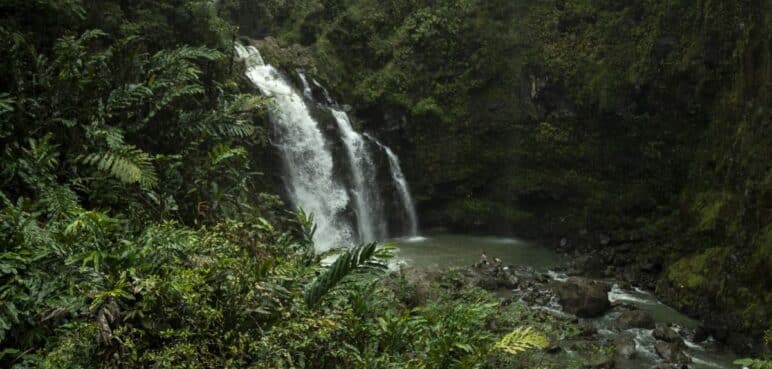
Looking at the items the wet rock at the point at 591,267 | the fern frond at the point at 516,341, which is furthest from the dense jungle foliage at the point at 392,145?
the wet rock at the point at 591,267

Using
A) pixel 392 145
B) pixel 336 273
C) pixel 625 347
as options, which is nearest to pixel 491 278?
pixel 625 347

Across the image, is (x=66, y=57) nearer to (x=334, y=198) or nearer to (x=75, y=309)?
(x=75, y=309)

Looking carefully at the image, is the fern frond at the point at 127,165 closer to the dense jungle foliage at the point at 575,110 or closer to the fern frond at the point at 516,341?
the fern frond at the point at 516,341

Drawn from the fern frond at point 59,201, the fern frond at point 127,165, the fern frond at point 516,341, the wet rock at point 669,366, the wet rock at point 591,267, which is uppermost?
the fern frond at point 127,165

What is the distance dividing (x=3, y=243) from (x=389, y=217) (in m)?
13.7

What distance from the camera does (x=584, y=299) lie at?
1119 cm

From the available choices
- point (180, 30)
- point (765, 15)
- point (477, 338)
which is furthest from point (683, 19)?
point (477, 338)

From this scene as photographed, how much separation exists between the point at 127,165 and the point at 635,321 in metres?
9.13

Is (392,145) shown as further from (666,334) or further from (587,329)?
(666,334)

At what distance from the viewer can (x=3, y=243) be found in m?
4.02

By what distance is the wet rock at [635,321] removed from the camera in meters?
10.6

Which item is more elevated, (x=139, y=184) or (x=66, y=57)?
(x=66, y=57)

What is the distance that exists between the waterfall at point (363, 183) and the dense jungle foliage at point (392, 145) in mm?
1560

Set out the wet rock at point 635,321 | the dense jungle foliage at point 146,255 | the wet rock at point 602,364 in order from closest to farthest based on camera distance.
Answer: the dense jungle foliage at point 146,255
the wet rock at point 602,364
the wet rock at point 635,321
